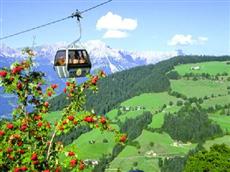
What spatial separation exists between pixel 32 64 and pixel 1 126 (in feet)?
8.14

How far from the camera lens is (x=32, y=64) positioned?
16.7 metres

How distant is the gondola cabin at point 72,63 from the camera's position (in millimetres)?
21516

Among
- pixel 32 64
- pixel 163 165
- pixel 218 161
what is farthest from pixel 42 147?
pixel 163 165

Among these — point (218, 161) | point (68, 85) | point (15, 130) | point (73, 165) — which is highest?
point (68, 85)

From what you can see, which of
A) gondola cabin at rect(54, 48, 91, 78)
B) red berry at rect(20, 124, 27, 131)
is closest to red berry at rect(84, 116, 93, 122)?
red berry at rect(20, 124, 27, 131)

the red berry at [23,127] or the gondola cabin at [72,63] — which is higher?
the gondola cabin at [72,63]

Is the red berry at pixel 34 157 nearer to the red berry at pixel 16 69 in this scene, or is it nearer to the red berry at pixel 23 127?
the red berry at pixel 23 127

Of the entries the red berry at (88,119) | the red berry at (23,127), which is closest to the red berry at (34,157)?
the red berry at (23,127)

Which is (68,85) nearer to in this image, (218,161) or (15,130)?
(15,130)

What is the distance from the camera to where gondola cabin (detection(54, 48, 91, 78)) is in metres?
21.5

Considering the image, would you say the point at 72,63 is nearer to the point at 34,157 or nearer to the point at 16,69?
the point at 16,69

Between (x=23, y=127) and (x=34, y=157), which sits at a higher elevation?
(x=23, y=127)

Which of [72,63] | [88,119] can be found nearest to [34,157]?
[88,119]

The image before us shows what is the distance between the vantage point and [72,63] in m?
21.8
